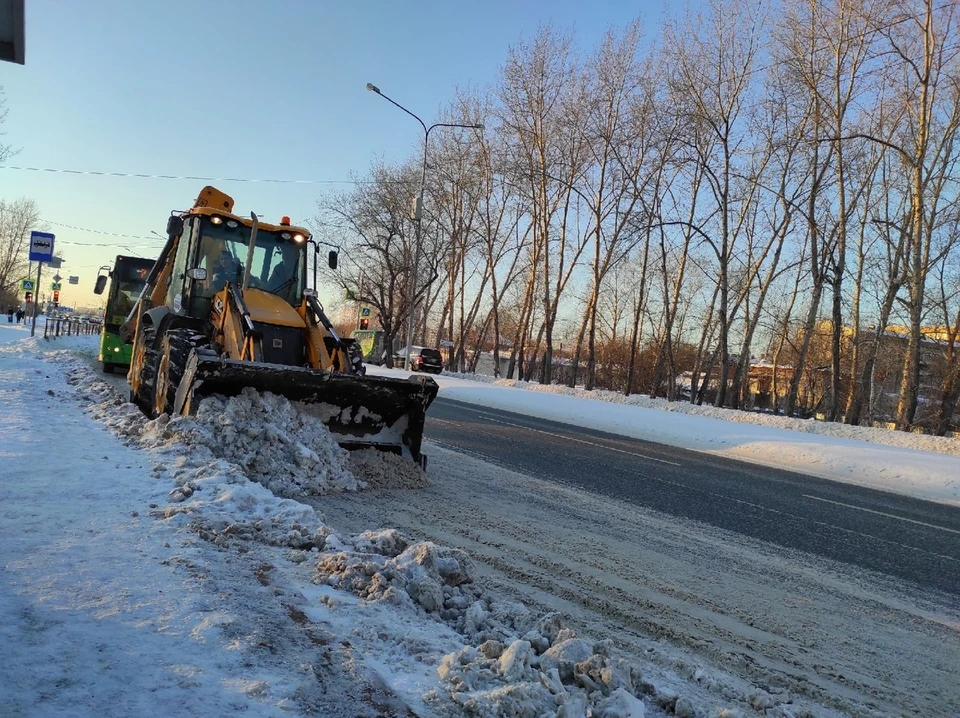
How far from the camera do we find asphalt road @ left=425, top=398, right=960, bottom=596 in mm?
6828

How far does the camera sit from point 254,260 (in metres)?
9.61

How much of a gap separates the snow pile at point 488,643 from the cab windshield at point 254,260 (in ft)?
19.8

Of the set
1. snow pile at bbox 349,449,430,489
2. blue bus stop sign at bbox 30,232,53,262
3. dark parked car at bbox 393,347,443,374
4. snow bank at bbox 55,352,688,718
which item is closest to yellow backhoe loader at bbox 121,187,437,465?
snow pile at bbox 349,449,430,489

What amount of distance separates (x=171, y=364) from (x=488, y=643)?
5766 mm

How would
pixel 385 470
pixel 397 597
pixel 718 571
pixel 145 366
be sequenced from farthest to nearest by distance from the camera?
1. pixel 145 366
2. pixel 385 470
3. pixel 718 571
4. pixel 397 597

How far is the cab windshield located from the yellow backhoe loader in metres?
0.01

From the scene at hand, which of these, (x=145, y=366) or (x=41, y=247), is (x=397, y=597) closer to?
(x=145, y=366)

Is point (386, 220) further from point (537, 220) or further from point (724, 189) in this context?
point (724, 189)

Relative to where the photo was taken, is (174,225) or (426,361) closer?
(174,225)

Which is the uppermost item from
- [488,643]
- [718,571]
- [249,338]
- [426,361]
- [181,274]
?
[181,274]

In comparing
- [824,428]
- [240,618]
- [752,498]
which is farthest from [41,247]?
[824,428]

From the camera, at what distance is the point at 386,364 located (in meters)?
46.2

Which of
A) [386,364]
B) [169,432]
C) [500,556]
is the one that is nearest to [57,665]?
[500,556]

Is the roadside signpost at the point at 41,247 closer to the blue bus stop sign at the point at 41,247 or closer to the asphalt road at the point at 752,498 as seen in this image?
the blue bus stop sign at the point at 41,247
